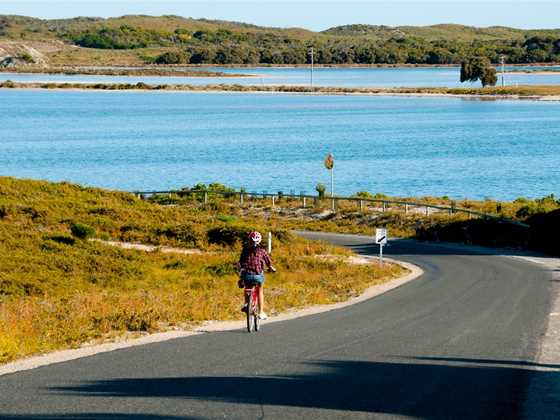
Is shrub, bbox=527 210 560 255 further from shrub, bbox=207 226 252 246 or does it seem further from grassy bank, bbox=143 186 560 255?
shrub, bbox=207 226 252 246

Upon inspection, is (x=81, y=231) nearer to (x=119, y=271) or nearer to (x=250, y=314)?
(x=119, y=271)

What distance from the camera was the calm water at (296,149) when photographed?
321 ft

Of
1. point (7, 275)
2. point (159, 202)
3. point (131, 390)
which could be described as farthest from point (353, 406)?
point (159, 202)

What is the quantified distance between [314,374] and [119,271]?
23.1 metres

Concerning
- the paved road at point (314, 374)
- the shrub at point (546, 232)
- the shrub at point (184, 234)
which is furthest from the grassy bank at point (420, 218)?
the paved road at point (314, 374)

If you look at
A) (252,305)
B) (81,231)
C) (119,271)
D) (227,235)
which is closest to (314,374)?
(252,305)

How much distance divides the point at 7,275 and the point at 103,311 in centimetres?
1361

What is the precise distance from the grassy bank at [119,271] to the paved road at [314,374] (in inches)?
78.1

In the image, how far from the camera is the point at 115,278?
119 feet

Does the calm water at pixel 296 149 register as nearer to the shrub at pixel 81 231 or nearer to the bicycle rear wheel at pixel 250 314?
the shrub at pixel 81 231

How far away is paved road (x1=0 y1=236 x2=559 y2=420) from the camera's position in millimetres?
13039

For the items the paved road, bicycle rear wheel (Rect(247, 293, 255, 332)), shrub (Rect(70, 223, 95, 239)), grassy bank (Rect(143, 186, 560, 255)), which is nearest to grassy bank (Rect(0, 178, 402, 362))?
shrub (Rect(70, 223, 95, 239))

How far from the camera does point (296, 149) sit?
128m

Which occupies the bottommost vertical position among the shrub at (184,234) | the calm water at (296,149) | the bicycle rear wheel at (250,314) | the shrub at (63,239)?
the calm water at (296,149)
